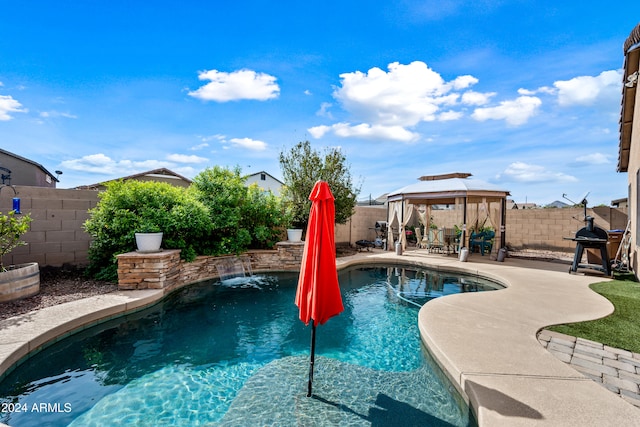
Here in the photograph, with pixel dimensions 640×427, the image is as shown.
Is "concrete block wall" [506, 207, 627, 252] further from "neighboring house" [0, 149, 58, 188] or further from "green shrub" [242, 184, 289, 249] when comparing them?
"neighboring house" [0, 149, 58, 188]

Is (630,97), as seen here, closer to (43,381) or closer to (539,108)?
(539,108)

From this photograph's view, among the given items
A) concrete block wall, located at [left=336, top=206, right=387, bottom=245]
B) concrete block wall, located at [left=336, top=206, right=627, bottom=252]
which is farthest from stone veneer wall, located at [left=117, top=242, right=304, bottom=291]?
concrete block wall, located at [left=336, top=206, right=627, bottom=252]

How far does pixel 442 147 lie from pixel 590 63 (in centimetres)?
626

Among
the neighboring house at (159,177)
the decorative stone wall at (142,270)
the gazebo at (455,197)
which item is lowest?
the decorative stone wall at (142,270)

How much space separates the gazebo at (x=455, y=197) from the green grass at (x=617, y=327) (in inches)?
214

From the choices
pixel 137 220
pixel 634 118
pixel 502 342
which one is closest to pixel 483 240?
pixel 634 118

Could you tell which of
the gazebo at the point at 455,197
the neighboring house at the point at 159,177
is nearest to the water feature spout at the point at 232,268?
the gazebo at the point at 455,197

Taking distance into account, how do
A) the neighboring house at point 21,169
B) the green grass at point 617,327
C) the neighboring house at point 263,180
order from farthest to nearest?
1. the neighboring house at point 263,180
2. the neighboring house at point 21,169
3. the green grass at point 617,327

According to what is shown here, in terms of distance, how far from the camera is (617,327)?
12.2 feet

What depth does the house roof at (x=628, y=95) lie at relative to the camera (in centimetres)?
538

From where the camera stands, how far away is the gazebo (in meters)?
10.2

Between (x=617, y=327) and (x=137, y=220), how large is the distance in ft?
27.9

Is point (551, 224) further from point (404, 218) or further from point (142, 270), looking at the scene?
point (142, 270)

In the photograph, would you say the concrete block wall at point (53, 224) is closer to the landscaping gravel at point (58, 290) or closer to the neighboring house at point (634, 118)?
the landscaping gravel at point (58, 290)
